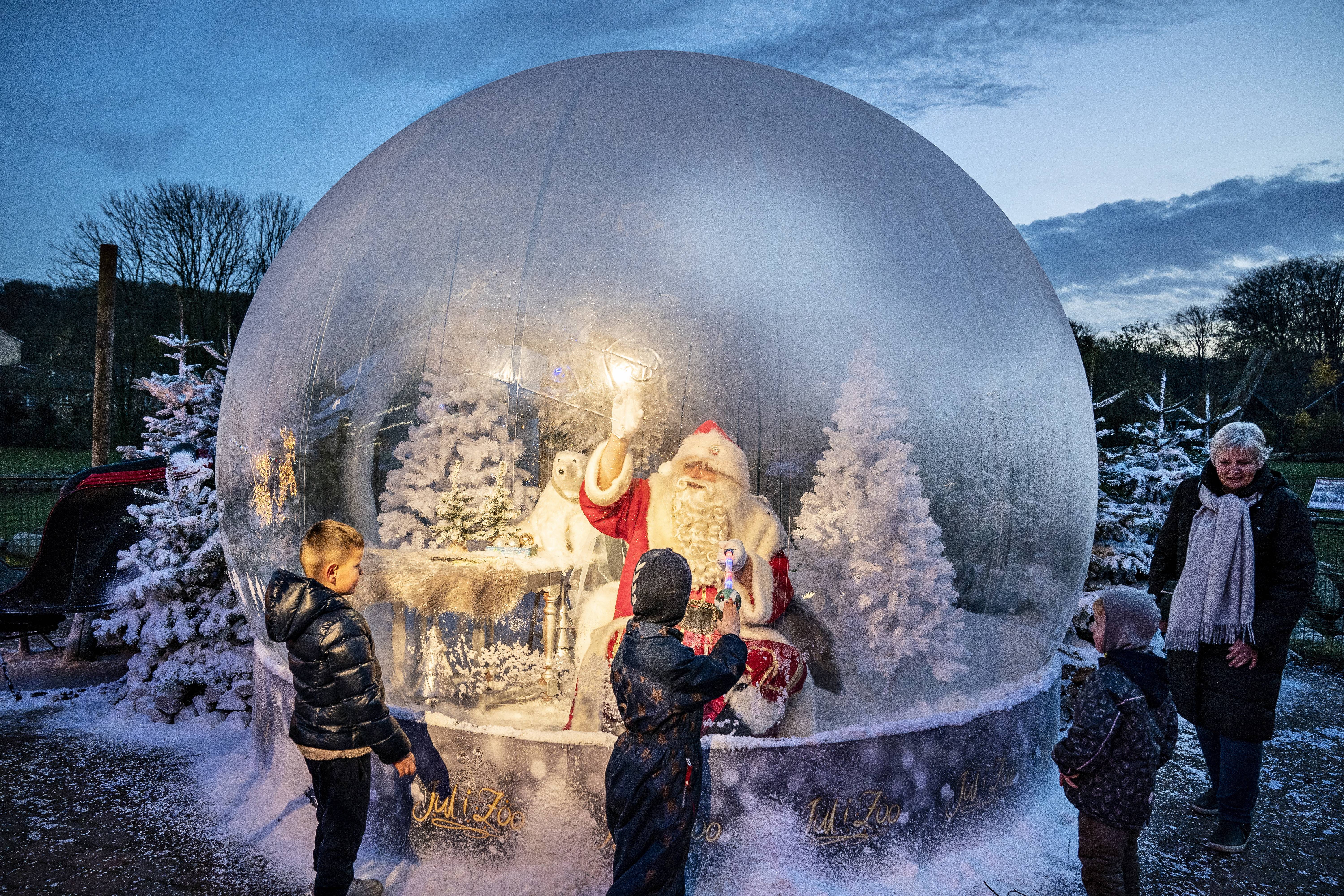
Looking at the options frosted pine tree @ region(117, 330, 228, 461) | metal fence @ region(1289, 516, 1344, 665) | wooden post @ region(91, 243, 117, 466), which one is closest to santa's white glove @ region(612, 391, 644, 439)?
frosted pine tree @ region(117, 330, 228, 461)

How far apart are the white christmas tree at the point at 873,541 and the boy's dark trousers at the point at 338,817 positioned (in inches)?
82.8

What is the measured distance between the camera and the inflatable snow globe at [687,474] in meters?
3.80

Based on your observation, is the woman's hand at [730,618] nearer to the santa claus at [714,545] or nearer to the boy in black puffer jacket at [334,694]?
the santa claus at [714,545]

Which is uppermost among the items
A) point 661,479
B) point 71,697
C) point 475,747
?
point 661,479

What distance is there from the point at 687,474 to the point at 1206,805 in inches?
150

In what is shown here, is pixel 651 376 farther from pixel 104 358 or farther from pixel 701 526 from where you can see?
pixel 104 358

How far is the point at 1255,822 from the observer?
490 cm

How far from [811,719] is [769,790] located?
0.37m

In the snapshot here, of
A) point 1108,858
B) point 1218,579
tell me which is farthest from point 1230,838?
point 1108,858

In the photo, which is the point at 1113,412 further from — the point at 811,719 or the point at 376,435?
the point at 376,435

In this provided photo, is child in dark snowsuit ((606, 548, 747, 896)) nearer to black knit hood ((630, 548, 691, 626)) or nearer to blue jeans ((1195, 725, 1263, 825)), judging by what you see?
A: black knit hood ((630, 548, 691, 626))

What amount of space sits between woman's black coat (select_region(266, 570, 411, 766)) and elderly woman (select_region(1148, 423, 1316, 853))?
13.0 ft

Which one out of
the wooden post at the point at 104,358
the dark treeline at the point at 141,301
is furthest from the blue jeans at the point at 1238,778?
the dark treeline at the point at 141,301

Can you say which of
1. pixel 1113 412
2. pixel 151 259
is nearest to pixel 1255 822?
pixel 1113 412
